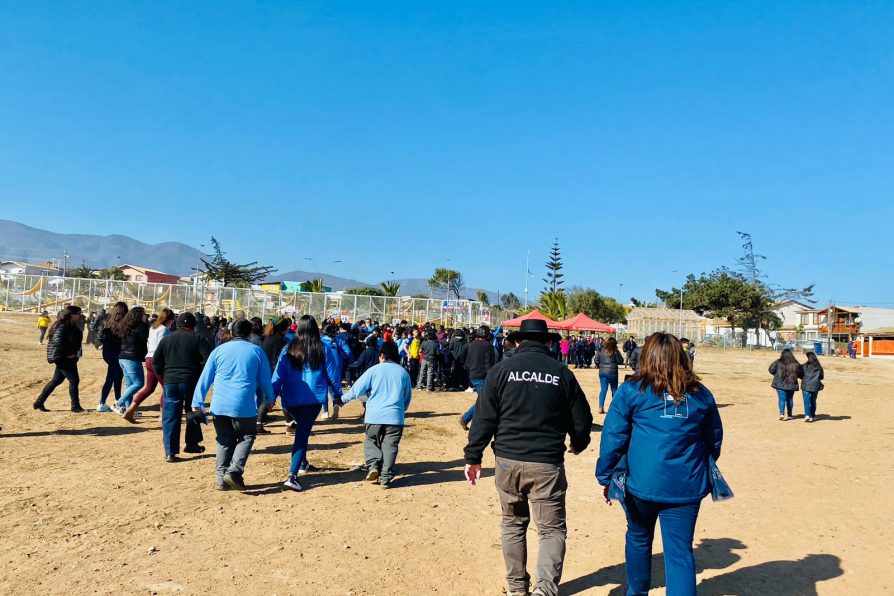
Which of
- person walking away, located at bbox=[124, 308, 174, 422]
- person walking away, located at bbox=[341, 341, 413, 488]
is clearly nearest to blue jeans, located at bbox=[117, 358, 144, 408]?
person walking away, located at bbox=[124, 308, 174, 422]

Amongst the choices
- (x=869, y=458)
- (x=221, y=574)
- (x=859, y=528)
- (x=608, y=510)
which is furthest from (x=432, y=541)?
(x=869, y=458)

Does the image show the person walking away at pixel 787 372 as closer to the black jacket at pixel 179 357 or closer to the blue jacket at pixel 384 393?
the blue jacket at pixel 384 393

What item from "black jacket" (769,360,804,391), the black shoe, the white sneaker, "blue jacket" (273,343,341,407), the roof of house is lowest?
the white sneaker

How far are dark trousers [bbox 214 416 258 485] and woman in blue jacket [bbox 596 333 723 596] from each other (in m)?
3.84

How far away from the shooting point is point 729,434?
38.2 feet

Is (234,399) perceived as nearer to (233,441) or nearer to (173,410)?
(233,441)

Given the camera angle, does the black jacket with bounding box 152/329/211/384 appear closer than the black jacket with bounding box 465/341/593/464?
No

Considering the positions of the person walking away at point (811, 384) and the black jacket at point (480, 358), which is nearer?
the black jacket at point (480, 358)

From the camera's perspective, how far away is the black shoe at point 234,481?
6246 millimetres

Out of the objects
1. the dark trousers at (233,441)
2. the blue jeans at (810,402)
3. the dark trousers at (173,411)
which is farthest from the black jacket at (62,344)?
the blue jeans at (810,402)

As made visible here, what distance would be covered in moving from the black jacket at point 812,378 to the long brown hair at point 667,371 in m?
11.5

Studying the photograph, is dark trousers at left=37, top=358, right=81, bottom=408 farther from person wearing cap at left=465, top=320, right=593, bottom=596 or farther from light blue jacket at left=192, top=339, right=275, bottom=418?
person wearing cap at left=465, top=320, right=593, bottom=596

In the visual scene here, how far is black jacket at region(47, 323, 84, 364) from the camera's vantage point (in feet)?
30.9

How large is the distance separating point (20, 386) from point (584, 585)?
13.3 m
